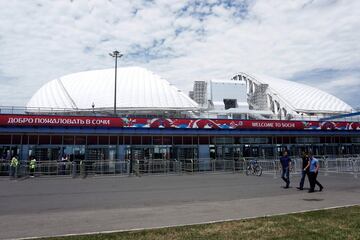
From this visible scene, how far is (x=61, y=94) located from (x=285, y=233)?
199 ft

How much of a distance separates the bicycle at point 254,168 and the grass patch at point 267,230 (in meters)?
14.7

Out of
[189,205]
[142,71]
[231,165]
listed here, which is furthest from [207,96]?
[189,205]

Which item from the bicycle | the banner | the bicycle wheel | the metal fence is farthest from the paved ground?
the banner

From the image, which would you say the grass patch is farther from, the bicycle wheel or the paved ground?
the bicycle wheel

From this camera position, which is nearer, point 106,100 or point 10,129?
point 10,129

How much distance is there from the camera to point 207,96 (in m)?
65.0

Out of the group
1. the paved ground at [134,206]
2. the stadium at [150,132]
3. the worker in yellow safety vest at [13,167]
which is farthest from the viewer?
the stadium at [150,132]

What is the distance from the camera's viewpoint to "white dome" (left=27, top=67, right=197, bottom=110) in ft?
177

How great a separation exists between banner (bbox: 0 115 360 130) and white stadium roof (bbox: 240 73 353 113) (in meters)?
31.0

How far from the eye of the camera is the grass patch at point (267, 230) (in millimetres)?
6707

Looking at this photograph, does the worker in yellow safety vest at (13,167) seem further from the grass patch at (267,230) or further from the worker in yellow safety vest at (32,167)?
the grass patch at (267,230)

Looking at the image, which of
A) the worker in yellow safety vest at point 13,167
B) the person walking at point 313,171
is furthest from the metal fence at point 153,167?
the person walking at point 313,171

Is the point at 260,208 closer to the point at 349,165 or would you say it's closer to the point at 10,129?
the point at 349,165

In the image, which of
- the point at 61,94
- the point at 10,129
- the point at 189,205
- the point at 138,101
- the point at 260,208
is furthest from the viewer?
the point at 61,94
